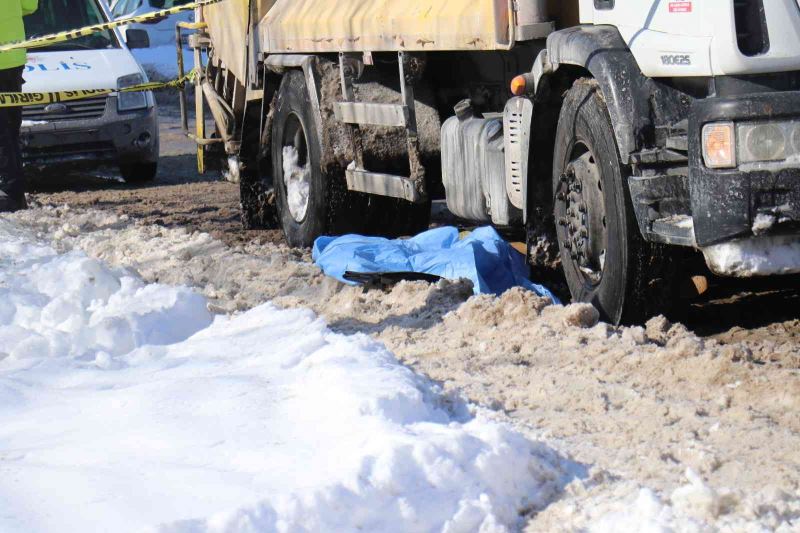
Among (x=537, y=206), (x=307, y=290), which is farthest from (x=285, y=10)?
(x=537, y=206)

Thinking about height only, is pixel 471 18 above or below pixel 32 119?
above

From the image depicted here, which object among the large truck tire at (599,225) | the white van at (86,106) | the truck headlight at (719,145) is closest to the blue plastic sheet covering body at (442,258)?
the large truck tire at (599,225)

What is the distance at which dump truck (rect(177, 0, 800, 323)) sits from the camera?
502 cm

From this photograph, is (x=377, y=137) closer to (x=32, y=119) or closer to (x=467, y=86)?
(x=467, y=86)

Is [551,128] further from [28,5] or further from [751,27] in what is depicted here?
[28,5]

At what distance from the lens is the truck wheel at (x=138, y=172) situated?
13.8 metres

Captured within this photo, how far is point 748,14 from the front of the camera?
198 inches

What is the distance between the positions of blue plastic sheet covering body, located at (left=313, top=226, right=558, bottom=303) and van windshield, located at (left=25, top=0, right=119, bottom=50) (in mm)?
6516

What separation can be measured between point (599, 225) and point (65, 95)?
770 cm

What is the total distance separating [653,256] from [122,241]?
15.8 feet

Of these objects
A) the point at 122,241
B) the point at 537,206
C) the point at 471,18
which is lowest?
the point at 122,241

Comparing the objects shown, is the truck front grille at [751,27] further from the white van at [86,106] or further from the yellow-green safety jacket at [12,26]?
the white van at [86,106]

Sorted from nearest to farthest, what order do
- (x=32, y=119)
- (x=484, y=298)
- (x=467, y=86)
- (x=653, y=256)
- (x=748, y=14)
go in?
(x=748, y=14) < (x=653, y=256) < (x=484, y=298) < (x=467, y=86) < (x=32, y=119)

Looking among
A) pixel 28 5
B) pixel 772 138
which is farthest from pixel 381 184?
pixel 28 5
